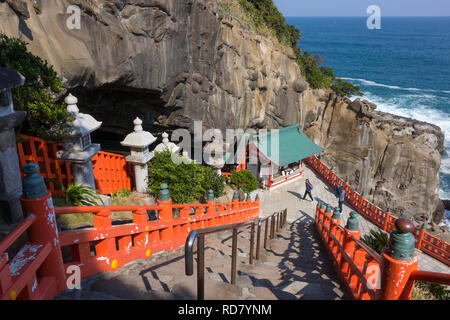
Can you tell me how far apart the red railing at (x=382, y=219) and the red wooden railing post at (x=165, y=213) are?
28.2 feet

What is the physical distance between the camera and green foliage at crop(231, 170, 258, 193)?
1617cm

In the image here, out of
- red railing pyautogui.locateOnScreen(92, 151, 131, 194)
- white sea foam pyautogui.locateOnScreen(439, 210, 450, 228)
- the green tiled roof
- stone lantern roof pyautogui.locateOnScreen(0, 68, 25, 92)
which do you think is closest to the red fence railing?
stone lantern roof pyautogui.locateOnScreen(0, 68, 25, 92)

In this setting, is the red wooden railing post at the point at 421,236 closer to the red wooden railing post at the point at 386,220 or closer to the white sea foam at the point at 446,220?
the red wooden railing post at the point at 386,220

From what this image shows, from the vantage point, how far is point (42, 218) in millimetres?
3145

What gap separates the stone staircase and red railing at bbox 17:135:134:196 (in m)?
3.23

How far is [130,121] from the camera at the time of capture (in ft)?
45.5

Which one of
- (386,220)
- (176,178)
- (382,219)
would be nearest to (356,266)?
(176,178)

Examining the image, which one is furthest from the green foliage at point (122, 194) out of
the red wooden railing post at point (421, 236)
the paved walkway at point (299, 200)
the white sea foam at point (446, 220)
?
the white sea foam at point (446, 220)

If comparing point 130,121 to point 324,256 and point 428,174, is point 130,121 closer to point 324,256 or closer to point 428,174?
point 324,256

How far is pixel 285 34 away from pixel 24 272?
27341 millimetres

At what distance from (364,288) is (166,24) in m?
11.4

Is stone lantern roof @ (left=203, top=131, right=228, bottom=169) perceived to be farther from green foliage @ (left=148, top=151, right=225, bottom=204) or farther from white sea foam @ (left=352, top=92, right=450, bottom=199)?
white sea foam @ (left=352, top=92, right=450, bottom=199)

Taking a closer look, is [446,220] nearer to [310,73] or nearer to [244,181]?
[310,73]

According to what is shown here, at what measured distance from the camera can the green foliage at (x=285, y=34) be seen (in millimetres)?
23719
